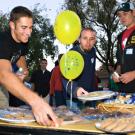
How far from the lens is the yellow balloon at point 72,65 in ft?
13.3

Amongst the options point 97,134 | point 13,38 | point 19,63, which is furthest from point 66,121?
point 19,63

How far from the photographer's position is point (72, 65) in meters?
4.12

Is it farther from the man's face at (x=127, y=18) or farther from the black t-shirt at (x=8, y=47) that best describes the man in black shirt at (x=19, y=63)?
the man's face at (x=127, y=18)

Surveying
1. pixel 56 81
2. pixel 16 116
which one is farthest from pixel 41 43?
pixel 16 116

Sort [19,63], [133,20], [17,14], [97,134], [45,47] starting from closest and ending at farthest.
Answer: [97,134]
[17,14]
[19,63]
[133,20]
[45,47]

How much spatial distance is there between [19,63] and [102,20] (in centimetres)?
1852

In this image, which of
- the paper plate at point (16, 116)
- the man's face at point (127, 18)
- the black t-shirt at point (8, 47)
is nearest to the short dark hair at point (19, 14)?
the black t-shirt at point (8, 47)

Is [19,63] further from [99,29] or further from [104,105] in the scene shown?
[99,29]

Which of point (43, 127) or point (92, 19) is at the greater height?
point (92, 19)

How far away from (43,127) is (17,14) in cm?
109

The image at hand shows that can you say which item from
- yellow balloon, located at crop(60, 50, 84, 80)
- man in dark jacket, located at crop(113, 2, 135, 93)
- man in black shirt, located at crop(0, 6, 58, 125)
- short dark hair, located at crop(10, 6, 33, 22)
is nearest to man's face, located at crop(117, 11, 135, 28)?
man in dark jacket, located at crop(113, 2, 135, 93)

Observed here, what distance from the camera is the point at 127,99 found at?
2.65 m

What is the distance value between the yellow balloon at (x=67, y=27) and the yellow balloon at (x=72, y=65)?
0.19m

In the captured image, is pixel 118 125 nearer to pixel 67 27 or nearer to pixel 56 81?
pixel 67 27
